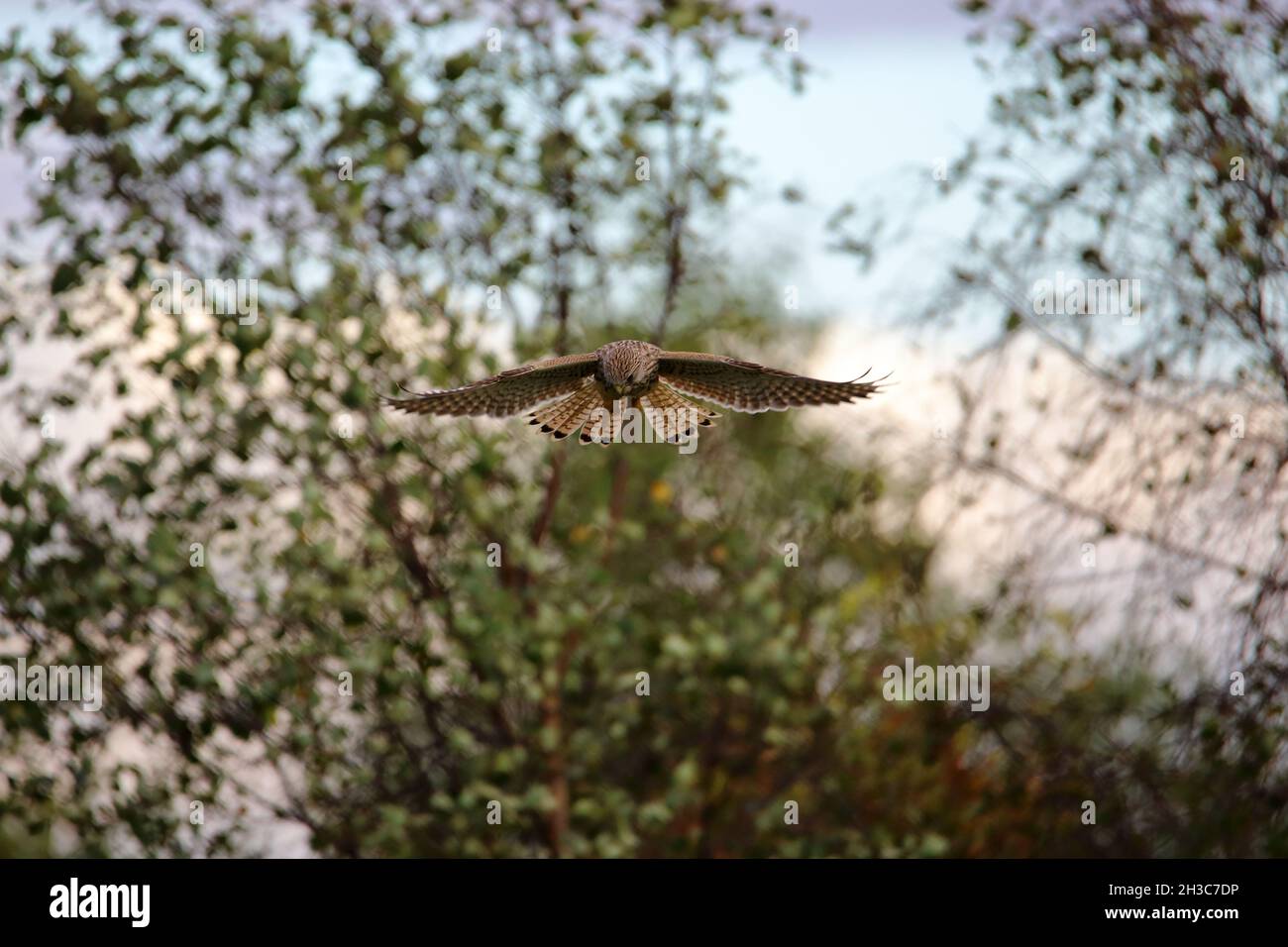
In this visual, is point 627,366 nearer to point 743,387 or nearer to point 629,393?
point 629,393

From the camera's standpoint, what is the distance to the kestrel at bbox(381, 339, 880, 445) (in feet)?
19.5

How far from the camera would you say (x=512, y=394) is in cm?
639

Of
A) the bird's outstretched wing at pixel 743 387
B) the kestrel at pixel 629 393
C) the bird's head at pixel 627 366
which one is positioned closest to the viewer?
the bird's head at pixel 627 366

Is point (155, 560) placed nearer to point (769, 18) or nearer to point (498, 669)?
point (498, 669)

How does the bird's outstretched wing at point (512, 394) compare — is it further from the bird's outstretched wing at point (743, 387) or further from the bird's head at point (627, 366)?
the bird's outstretched wing at point (743, 387)

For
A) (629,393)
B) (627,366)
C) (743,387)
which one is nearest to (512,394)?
(629,393)

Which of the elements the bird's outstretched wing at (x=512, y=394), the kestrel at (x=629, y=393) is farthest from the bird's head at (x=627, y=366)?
the bird's outstretched wing at (x=512, y=394)

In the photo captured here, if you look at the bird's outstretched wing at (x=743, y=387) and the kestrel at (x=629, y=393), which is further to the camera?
the bird's outstretched wing at (x=743, y=387)

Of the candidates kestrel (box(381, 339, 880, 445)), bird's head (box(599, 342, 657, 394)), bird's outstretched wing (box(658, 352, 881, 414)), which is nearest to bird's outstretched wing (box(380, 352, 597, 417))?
kestrel (box(381, 339, 880, 445))

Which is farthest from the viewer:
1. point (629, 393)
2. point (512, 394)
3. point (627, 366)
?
point (512, 394)

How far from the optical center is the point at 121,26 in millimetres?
8219

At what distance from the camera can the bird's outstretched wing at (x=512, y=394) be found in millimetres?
6016

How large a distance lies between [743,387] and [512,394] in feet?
3.15

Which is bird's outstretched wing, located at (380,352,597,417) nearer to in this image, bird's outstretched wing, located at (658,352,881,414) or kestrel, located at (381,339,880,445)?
kestrel, located at (381,339,880,445)
